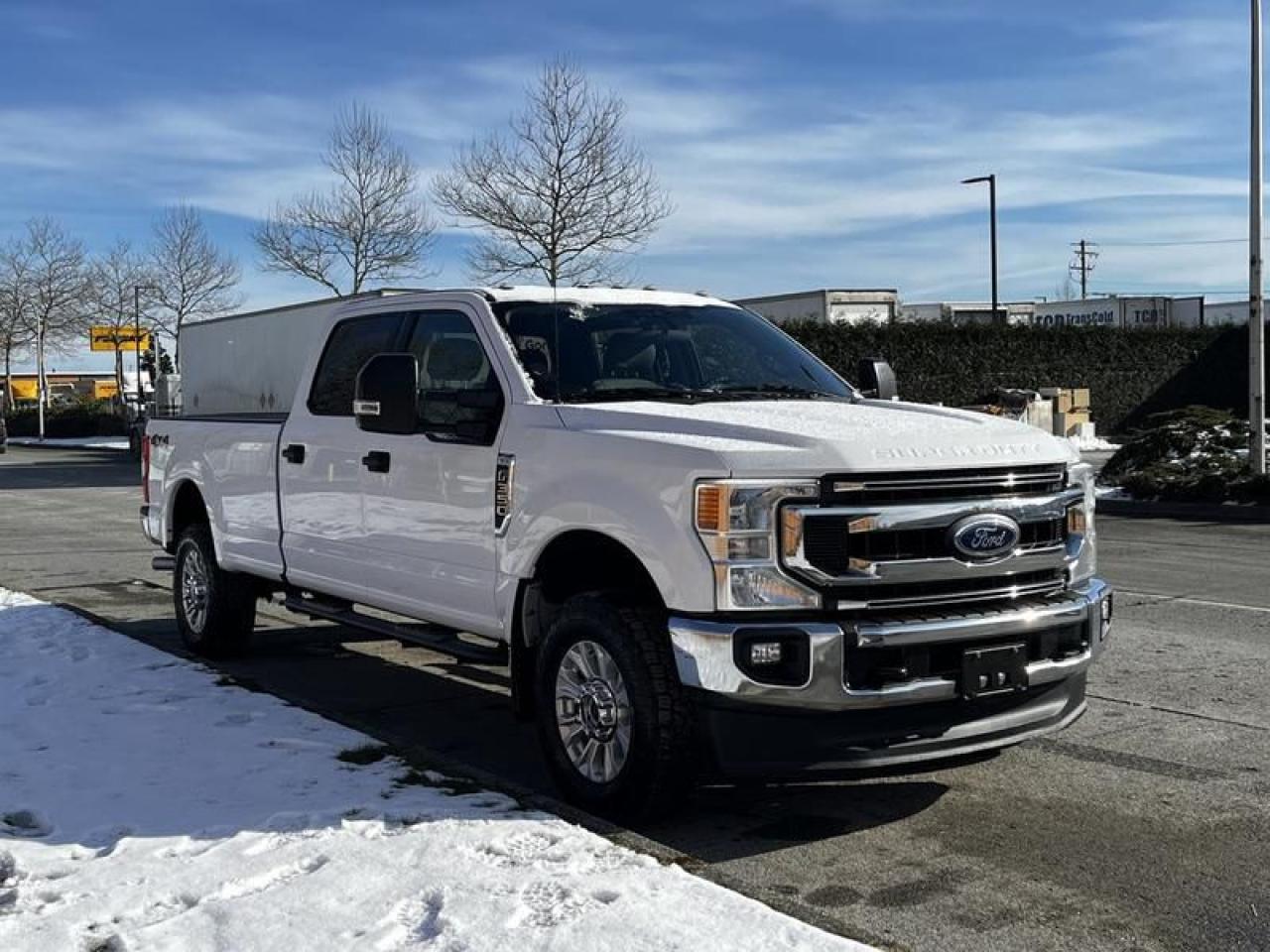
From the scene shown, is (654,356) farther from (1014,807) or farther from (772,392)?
(1014,807)

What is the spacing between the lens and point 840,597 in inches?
174

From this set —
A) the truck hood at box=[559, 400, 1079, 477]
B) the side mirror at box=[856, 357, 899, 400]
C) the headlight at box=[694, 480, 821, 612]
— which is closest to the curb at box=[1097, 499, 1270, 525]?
the side mirror at box=[856, 357, 899, 400]

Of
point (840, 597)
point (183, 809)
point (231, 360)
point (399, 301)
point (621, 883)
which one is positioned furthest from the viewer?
point (231, 360)

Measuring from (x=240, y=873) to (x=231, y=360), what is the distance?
2421cm

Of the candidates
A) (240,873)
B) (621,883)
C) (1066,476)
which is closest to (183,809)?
(240,873)

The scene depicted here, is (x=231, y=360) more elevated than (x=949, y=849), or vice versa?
(x=231, y=360)

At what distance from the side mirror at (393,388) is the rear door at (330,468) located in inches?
27.3

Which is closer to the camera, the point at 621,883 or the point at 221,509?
the point at 621,883

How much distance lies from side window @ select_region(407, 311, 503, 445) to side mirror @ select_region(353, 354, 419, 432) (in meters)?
0.17

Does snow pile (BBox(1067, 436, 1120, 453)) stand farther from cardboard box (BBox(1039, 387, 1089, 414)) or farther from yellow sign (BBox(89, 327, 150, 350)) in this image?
yellow sign (BBox(89, 327, 150, 350))

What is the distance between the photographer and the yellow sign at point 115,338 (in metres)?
61.1

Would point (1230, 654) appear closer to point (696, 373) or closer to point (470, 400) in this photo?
point (696, 373)

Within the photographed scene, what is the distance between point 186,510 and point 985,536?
5.54 meters

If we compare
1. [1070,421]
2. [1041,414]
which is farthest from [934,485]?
[1070,421]
